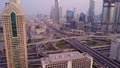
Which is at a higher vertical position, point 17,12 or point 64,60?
point 17,12

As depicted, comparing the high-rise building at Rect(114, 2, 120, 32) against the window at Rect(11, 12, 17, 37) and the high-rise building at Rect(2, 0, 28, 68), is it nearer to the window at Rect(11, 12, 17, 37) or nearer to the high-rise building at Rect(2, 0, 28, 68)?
the high-rise building at Rect(2, 0, 28, 68)

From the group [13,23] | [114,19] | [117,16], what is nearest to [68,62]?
[13,23]

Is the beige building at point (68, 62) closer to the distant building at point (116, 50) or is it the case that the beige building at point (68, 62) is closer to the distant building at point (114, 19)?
the distant building at point (116, 50)

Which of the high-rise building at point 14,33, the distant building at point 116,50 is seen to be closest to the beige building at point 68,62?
the high-rise building at point 14,33

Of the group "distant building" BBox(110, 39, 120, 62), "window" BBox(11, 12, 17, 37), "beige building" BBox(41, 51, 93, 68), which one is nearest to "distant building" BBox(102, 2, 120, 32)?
"distant building" BBox(110, 39, 120, 62)

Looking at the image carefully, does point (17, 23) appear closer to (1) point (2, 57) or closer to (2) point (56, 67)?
(2) point (56, 67)

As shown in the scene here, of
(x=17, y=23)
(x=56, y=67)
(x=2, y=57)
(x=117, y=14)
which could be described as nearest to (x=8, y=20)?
(x=17, y=23)

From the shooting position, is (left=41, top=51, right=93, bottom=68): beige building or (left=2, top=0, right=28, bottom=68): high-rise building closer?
(left=41, top=51, right=93, bottom=68): beige building

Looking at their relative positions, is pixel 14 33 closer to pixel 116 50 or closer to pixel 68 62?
pixel 68 62
